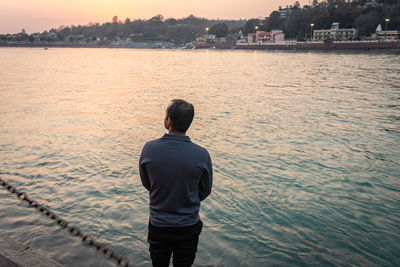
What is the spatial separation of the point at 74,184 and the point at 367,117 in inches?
578

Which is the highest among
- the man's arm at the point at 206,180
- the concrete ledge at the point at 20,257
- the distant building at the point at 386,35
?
the distant building at the point at 386,35

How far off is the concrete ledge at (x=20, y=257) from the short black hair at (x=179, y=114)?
2321 millimetres

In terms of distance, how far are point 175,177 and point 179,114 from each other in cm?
54

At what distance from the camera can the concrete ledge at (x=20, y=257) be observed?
3328mm

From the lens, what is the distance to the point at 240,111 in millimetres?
17875

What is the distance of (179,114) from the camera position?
8.82 feet

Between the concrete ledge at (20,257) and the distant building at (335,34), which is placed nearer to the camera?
the concrete ledge at (20,257)

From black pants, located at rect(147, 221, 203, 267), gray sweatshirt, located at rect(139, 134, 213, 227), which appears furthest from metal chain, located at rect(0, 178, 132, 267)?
gray sweatshirt, located at rect(139, 134, 213, 227)

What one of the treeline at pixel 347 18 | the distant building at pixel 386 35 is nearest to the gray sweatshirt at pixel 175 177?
the distant building at pixel 386 35

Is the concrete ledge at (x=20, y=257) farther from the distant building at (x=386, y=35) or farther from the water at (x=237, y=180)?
the distant building at (x=386, y=35)

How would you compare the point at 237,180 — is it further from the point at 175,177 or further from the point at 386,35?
the point at 386,35

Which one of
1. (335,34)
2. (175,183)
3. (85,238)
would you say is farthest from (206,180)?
(335,34)

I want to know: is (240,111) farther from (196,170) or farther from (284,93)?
(196,170)

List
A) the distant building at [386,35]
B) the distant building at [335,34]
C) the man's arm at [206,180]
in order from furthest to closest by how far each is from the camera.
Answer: the distant building at [335,34], the distant building at [386,35], the man's arm at [206,180]
